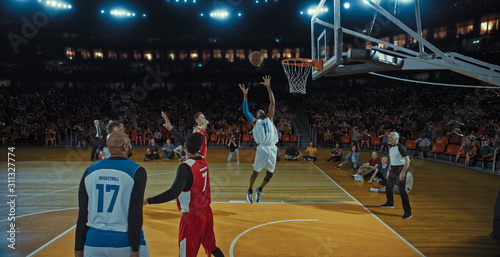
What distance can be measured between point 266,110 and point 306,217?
60.6 feet

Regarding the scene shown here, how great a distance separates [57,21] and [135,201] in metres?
39.6

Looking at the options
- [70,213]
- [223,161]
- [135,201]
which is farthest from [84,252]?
[223,161]

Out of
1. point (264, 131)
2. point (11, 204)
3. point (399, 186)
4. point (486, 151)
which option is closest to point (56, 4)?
point (11, 204)

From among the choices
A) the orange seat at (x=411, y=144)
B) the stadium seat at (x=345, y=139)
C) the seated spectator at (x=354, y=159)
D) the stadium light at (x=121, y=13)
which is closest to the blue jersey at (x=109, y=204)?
the seated spectator at (x=354, y=159)

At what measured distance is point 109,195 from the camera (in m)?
2.51

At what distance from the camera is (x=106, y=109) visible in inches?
1077

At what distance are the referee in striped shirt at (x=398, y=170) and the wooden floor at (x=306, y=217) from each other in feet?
0.87

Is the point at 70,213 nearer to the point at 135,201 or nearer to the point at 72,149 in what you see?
the point at 135,201

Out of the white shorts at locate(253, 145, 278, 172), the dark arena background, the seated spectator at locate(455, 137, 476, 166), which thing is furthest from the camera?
the seated spectator at locate(455, 137, 476, 166)

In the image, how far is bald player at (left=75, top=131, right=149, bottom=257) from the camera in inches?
97.8

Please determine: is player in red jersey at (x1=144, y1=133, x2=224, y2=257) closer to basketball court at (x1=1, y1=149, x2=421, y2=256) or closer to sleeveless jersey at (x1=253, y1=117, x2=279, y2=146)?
basketball court at (x1=1, y1=149, x2=421, y2=256)

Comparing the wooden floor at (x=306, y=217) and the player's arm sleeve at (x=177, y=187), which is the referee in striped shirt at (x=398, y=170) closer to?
the wooden floor at (x=306, y=217)

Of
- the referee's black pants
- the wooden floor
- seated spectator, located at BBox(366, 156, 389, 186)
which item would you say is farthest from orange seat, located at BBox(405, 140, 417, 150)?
the referee's black pants

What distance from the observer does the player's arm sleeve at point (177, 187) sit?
2883 millimetres
